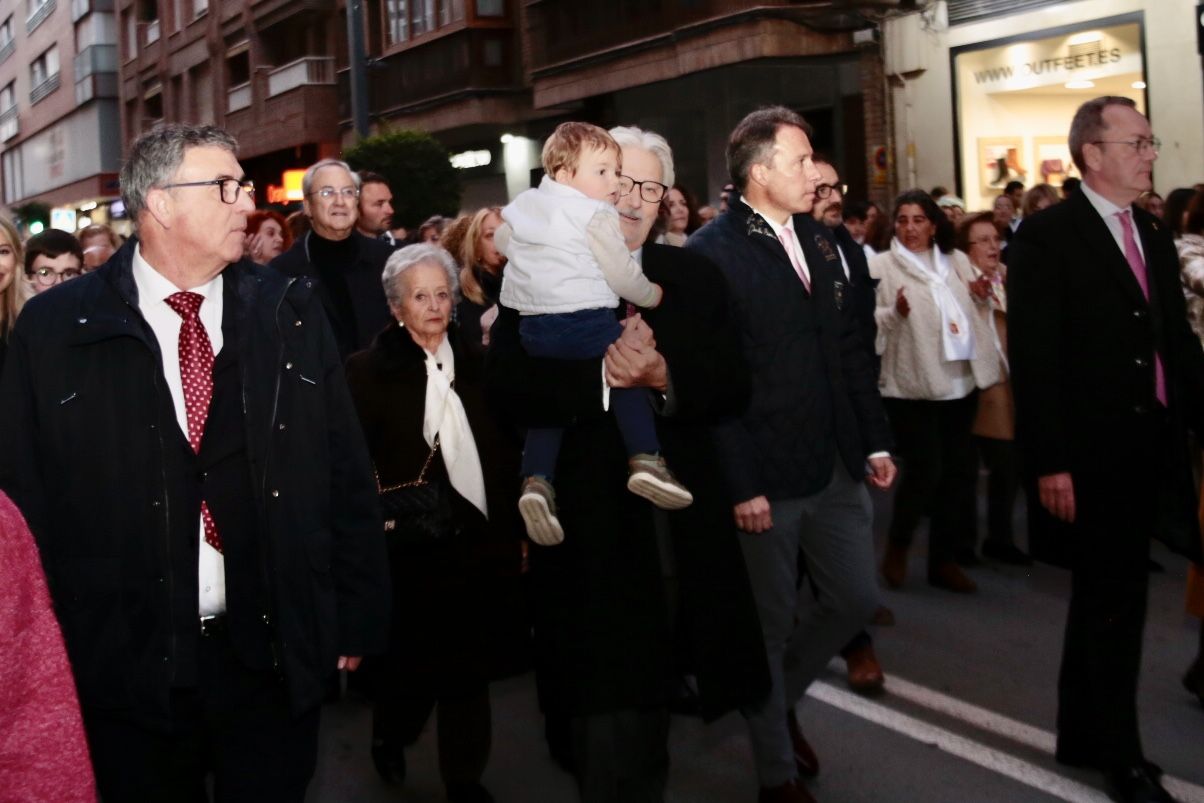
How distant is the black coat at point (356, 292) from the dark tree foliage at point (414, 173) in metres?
8.81

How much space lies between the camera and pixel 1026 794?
16.2 ft

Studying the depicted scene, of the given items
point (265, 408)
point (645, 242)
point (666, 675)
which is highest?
point (645, 242)

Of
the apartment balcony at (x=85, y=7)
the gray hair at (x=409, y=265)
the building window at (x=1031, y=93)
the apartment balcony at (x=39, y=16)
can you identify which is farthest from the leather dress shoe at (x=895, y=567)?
the apartment balcony at (x=39, y=16)

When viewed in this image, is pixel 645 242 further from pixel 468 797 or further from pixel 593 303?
pixel 468 797

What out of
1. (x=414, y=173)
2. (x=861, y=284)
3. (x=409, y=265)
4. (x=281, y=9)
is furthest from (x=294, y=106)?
(x=409, y=265)

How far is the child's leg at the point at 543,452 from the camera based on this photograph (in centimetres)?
414

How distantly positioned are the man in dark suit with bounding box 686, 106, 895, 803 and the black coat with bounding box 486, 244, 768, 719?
1.26ft

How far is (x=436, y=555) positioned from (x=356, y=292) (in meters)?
2.71

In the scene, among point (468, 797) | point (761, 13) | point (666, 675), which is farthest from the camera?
point (761, 13)

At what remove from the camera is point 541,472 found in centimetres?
414

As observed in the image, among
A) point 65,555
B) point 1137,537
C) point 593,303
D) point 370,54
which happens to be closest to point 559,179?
point 593,303

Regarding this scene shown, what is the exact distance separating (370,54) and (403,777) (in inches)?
1019

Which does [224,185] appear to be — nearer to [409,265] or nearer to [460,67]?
[409,265]

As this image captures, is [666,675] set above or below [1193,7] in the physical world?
below
